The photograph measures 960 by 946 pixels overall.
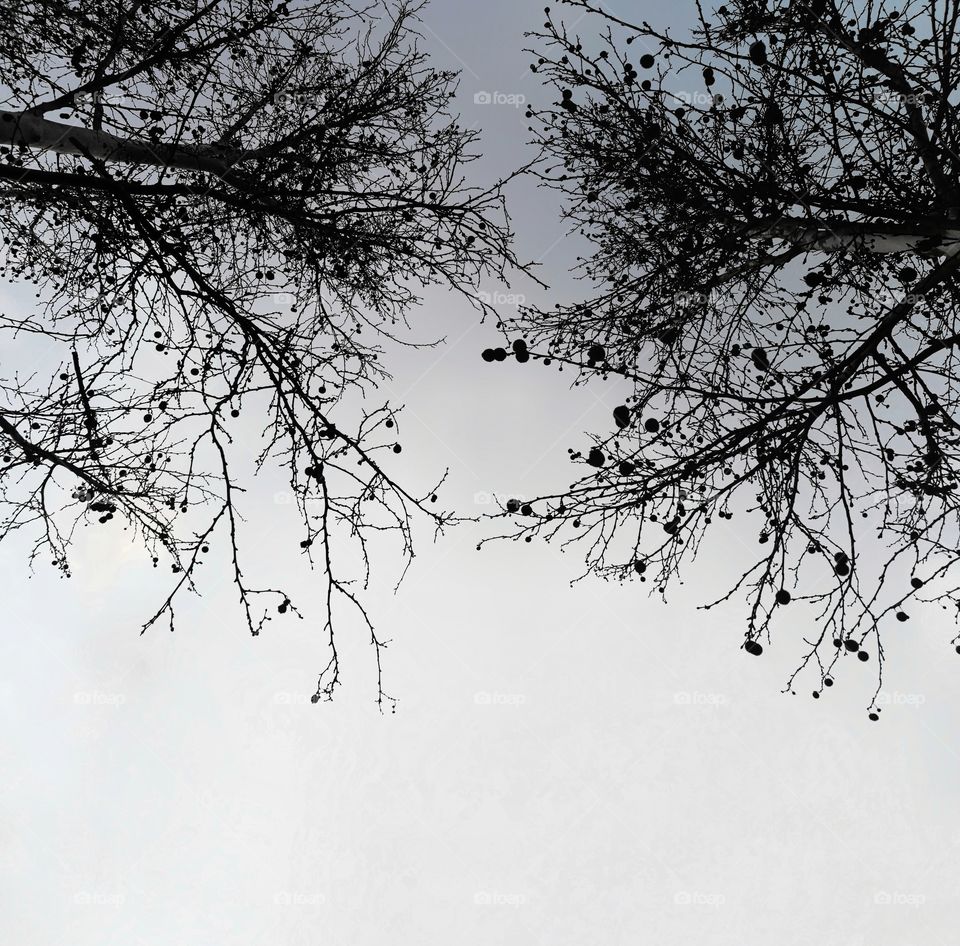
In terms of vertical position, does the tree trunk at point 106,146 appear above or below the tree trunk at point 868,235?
above

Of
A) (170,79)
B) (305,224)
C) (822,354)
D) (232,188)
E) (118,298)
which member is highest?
(170,79)

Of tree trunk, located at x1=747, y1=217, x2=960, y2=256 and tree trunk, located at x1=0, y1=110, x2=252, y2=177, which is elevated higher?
tree trunk, located at x1=0, y1=110, x2=252, y2=177

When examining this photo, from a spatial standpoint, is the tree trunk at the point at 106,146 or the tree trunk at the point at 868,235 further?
the tree trunk at the point at 106,146

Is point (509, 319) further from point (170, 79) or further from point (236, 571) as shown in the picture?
point (170, 79)

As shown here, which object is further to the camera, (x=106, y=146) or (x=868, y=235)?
(x=106, y=146)

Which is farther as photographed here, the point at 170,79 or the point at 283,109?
the point at 283,109

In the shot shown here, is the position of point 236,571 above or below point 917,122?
below

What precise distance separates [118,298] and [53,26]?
1806 mm

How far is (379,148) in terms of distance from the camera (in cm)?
453

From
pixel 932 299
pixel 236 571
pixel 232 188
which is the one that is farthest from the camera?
pixel 232 188

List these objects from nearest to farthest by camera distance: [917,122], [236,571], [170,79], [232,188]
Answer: [917,122]
[236,571]
[170,79]
[232,188]

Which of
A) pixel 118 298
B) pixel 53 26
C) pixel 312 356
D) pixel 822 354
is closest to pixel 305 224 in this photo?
pixel 312 356

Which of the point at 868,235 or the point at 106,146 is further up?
the point at 106,146

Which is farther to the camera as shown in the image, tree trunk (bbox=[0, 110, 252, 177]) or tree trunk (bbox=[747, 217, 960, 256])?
tree trunk (bbox=[0, 110, 252, 177])
